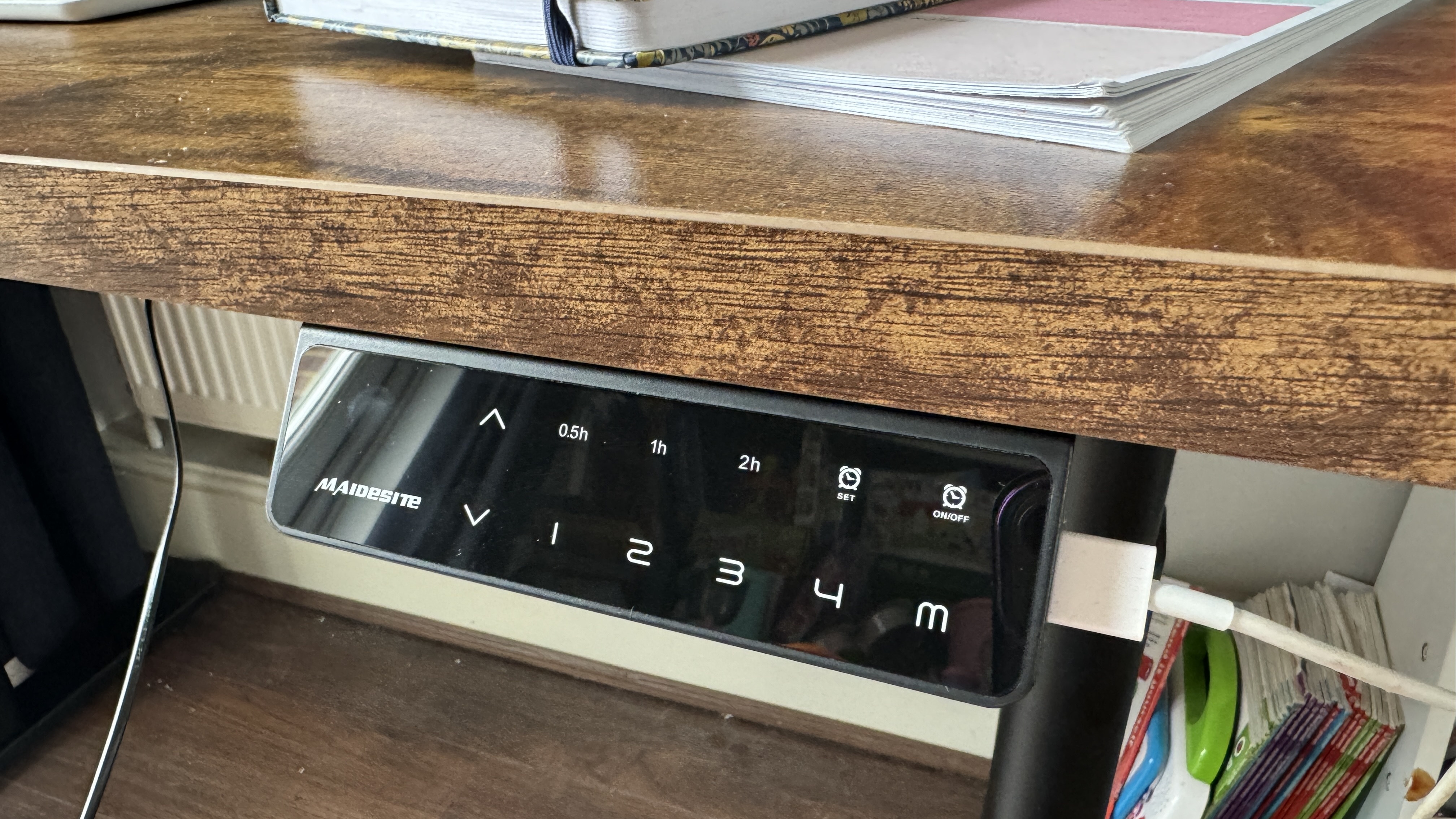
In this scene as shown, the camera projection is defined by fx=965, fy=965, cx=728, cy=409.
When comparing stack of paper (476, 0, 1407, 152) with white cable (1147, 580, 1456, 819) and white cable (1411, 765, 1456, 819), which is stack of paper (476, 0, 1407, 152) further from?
white cable (1411, 765, 1456, 819)

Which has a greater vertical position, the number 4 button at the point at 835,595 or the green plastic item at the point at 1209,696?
the number 4 button at the point at 835,595

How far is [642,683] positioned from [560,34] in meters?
0.88

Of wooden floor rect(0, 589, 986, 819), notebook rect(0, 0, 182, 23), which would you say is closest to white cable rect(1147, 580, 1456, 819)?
wooden floor rect(0, 589, 986, 819)

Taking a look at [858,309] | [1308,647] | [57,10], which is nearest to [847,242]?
[858,309]

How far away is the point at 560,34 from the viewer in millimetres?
334

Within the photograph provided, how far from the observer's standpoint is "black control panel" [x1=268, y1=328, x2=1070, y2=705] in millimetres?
287

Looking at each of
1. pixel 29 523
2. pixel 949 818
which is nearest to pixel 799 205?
pixel 949 818

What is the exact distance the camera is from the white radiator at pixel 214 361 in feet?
3.75

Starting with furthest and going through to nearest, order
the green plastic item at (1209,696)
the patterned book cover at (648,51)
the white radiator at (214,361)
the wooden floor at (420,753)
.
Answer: the white radiator at (214,361) < the wooden floor at (420,753) < the green plastic item at (1209,696) < the patterned book cover at (648,51)

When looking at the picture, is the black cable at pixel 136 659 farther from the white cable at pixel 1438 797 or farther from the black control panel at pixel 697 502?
the white cable at pixel 1438 797

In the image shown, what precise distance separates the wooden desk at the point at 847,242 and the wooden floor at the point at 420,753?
683mm

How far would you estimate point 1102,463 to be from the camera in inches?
14.0

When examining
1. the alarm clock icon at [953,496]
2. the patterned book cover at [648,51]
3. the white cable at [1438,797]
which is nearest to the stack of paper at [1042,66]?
the patterned book cover at [648,51]

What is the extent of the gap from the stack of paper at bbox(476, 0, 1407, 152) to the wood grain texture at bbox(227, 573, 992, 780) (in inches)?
30.3
